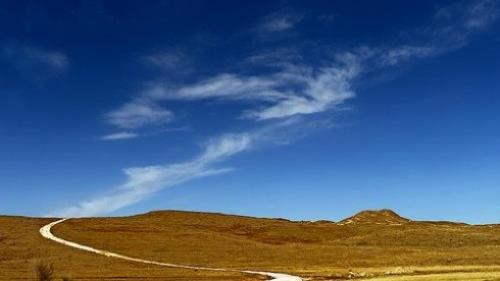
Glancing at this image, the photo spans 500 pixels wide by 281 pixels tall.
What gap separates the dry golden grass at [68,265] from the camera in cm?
7194

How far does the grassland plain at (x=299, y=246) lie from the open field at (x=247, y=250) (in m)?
0.14

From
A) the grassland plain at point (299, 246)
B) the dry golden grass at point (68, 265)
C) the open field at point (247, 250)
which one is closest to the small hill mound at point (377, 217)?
the grassland plain at point (299, 246)

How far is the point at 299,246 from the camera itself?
11544 cm

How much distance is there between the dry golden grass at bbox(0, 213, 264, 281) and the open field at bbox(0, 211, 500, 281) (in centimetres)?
11

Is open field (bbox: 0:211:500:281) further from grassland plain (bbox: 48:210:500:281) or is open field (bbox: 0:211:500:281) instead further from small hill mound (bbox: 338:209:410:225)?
small hill mound (bbox: 338:209:410:225)

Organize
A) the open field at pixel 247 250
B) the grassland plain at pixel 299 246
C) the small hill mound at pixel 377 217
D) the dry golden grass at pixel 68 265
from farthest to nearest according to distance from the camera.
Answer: the small hill mound at pixel 377 217, the grassland plain at pixel 299 246, the open field at pixel 247 250, the dry golden grass at pixel 68 265

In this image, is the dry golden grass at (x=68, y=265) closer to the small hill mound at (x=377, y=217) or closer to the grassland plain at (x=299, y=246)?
the grassland plain at (x=299, y=246)

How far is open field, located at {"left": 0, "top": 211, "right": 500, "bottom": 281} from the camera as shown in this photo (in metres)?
75.3

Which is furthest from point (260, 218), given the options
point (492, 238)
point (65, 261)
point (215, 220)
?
point (65, 261)

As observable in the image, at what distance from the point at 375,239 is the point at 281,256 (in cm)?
2548

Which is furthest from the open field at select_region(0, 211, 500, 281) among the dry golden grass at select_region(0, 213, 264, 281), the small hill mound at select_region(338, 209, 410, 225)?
the small hill mound at select_region(338, 209, 410, 225)

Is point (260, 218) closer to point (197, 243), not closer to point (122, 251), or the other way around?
point (197, 243)

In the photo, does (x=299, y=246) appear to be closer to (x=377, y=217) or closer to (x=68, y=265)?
(x=68, y=265)

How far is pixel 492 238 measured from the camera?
116 metres
